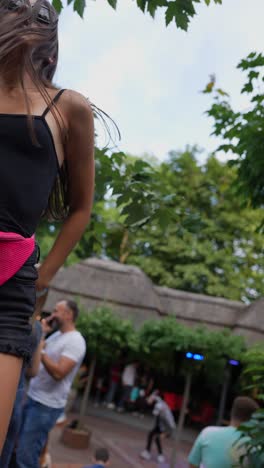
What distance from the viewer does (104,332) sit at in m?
14.9

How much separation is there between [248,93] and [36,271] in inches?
158

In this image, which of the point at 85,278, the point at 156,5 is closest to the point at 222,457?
the point at 156,5

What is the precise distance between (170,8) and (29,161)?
2.15 metres

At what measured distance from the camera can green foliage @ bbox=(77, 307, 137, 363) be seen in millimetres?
14554

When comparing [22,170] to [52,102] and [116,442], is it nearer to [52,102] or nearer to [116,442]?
[52,102]

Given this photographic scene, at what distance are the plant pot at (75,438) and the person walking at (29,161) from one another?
9.46 metres

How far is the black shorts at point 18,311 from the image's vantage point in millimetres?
1158

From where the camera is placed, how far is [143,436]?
15.0 metres

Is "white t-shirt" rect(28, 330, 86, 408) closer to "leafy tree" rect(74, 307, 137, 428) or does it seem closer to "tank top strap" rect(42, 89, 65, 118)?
"tank top strap" rect(42, 89, 65, 118)

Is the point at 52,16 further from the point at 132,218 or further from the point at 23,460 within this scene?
the point at 23,460

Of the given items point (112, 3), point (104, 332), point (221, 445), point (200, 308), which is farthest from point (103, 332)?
point (112, 3)

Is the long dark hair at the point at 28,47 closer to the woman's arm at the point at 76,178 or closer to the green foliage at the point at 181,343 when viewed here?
the woman's arm at the point at 76,178

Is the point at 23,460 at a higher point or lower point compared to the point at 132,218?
lower

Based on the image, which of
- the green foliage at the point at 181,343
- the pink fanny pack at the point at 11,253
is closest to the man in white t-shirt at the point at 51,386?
the pink fanny pack at the point at 11,253
